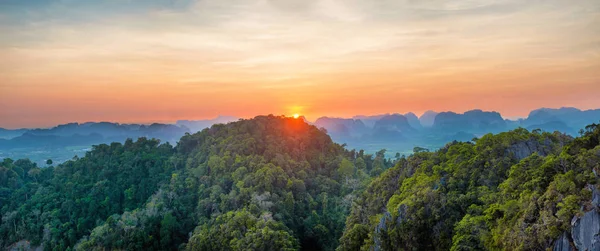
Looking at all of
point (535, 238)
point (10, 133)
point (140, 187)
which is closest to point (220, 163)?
point (140, 187)

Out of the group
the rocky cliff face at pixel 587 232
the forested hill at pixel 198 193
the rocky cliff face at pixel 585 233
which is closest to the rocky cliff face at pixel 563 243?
the rocky cliff face at pixel 585 233

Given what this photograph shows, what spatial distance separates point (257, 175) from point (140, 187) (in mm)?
14269

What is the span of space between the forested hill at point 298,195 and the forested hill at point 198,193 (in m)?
0.12

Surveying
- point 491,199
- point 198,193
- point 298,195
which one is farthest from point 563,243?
point 198,193

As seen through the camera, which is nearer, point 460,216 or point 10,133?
point 460,216

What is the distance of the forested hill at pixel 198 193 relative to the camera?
95.3 ft

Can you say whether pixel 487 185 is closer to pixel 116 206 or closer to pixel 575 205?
pixel 575 205

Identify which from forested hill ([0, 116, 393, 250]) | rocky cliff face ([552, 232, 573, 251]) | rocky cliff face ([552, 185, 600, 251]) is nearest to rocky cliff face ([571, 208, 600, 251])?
rocky cliff face ([552, 185, 600, 251])

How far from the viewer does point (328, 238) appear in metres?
29.3

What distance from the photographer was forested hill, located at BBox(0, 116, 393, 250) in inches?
1144

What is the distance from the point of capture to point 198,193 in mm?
34812

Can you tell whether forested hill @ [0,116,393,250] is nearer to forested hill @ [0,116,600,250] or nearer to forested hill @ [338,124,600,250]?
forested hill @ [0,116,600,250]

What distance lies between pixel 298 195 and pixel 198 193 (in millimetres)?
9312

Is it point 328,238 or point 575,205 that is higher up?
point 575,205
